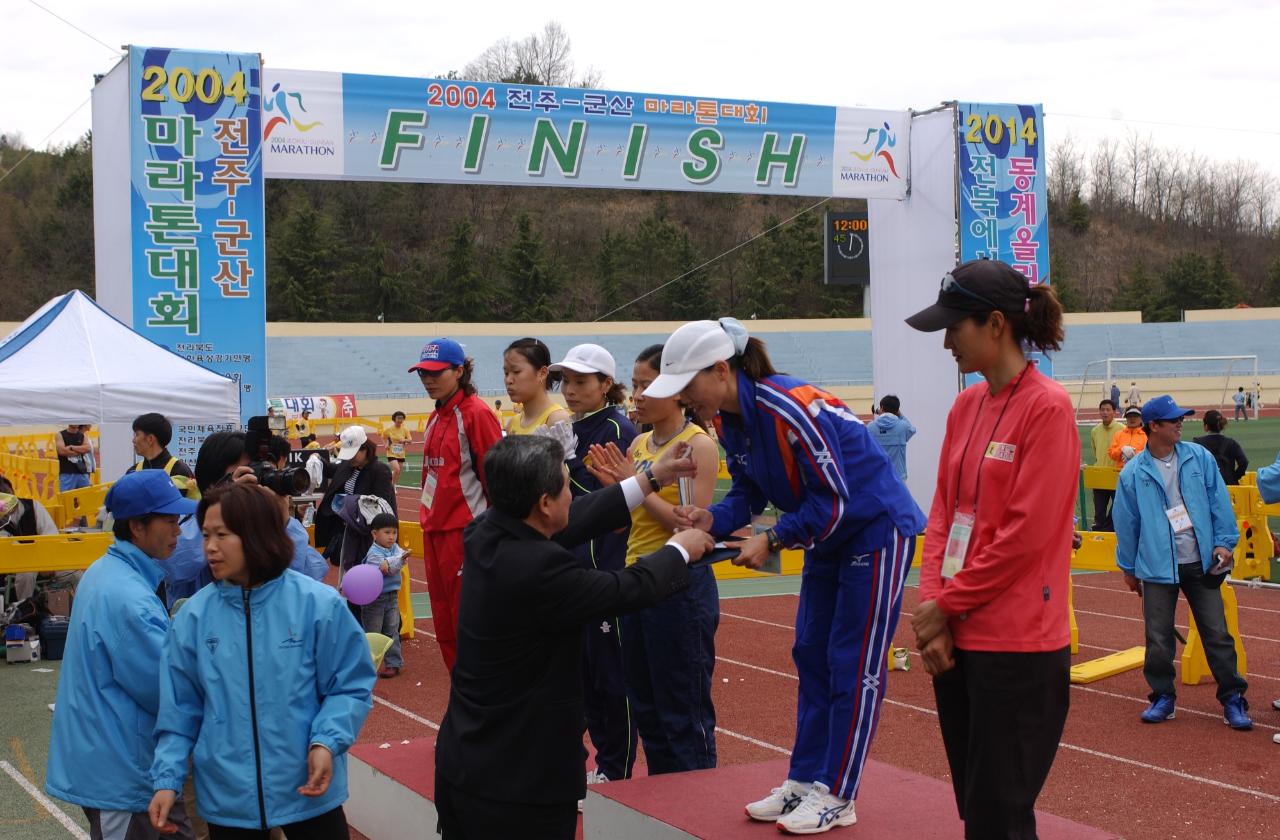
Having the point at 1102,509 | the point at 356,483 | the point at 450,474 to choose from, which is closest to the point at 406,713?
the point at 356,483

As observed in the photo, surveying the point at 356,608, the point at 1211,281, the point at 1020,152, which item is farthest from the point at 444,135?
the point at 1211,281

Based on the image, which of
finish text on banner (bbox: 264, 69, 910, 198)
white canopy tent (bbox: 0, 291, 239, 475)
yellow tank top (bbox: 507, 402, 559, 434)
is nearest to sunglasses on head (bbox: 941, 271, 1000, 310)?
yellow tank top (bbox: 507, 402, 559, 434)

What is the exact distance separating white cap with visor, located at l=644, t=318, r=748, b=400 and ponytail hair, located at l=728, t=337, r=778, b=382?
0.07 ft

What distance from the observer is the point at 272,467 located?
21.6ft

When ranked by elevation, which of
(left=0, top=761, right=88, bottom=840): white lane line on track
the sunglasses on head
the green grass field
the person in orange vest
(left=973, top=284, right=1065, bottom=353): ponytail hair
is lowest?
the green grass field

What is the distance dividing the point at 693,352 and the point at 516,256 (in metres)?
66.6

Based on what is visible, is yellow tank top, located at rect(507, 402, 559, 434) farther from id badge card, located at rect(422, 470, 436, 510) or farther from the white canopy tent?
the white canopy tent

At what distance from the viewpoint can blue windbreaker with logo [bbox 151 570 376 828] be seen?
10.9 feet

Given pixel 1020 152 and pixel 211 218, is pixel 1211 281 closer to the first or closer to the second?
pixel 1020 152

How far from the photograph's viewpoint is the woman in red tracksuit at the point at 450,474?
5.99 m

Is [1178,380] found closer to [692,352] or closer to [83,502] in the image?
[83,502]

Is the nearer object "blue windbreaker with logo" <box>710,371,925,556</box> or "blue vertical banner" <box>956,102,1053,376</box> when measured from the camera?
"blue windbreaker with logo" <box>710,371,925,556</box>

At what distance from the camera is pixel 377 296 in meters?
68.9

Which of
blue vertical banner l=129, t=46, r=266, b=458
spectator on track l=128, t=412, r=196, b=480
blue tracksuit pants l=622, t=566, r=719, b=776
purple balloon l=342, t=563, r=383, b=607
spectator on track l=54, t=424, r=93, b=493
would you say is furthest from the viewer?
spectator on track l=54, t=424, r=93, b=493
